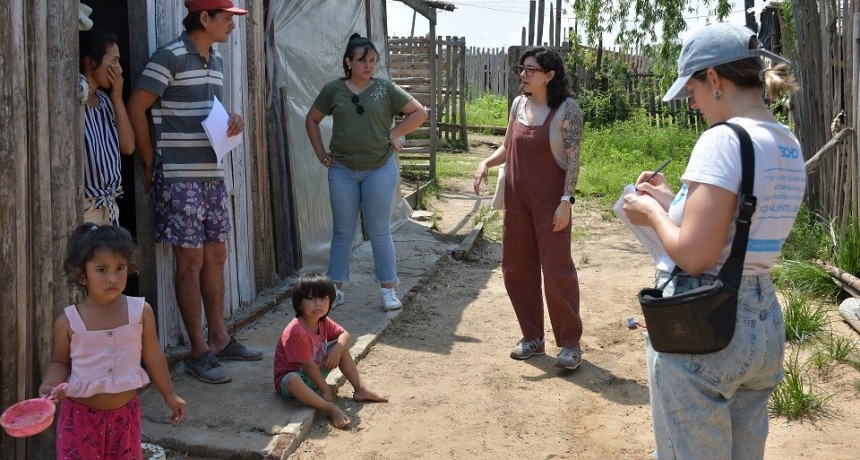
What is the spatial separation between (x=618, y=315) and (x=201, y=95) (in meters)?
3.72

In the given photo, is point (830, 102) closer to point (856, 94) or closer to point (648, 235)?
point (856, 94)

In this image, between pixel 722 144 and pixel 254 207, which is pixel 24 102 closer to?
pixel 722 144

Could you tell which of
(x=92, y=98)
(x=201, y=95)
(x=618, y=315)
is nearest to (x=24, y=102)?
(x=92, y=98)

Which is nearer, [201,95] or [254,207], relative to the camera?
[201,95]

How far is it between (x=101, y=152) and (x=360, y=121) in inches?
96.7

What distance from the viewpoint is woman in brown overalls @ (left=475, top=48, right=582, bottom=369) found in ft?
18.1

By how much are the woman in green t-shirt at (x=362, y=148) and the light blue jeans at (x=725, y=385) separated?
4009 mm

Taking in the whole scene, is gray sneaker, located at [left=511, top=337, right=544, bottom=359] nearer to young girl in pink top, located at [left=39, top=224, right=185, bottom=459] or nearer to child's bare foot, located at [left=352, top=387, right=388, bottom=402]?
child's bare foot, located at [left=352, top=387, right=388, bottom=402]

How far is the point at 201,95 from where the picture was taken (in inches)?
198

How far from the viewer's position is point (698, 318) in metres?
2.60

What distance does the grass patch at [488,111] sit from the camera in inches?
895

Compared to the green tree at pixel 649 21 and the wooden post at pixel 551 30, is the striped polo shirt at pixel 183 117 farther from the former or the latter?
the wooden post at pixel 551 30

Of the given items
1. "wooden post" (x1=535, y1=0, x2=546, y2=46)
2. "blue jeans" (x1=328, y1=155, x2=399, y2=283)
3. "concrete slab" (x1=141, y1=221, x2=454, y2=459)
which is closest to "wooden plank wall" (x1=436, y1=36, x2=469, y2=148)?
"wooden post" (x1=535, y1=0, x2=546, y2=46)

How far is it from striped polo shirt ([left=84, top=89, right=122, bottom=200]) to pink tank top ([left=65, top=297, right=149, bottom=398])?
44.8 inches
